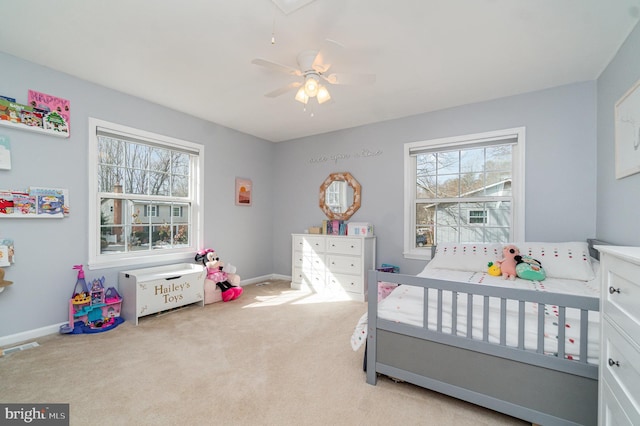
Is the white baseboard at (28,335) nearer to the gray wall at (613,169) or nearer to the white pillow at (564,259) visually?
the white pillow at (564,259)

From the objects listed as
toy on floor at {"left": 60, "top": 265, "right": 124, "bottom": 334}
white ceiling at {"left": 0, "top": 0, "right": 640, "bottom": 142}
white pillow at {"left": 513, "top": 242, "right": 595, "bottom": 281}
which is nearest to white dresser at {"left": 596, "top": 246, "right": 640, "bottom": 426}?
white pillow at {"left": 513, "top": 242, "right": 595, "bottom": 281}

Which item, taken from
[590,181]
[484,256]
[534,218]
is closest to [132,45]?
[484,256]

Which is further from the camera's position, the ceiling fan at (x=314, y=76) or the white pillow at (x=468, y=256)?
the white pillow at (x=468, y=256)

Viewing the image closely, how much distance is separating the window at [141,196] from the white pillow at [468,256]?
307 centimetres

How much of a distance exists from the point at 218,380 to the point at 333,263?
228 centimetres

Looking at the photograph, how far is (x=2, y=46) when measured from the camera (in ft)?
7.48

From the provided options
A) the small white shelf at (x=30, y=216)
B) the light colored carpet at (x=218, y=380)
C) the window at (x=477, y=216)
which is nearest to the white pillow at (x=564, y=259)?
the window at (x=477, y=216)

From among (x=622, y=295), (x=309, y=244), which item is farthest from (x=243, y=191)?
(x=622, y=295)

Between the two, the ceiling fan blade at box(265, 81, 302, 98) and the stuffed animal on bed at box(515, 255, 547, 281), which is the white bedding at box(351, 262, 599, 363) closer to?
the stuffed animal on bed at box(515, 255, 547, 281)

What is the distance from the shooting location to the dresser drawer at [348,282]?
3.73 m

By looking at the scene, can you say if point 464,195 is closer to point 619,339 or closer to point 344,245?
point 344,245

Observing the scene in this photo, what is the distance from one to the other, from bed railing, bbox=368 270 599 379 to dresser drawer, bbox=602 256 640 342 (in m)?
0.21

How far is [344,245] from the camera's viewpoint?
3.88 metres

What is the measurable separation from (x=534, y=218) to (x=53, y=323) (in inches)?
192
